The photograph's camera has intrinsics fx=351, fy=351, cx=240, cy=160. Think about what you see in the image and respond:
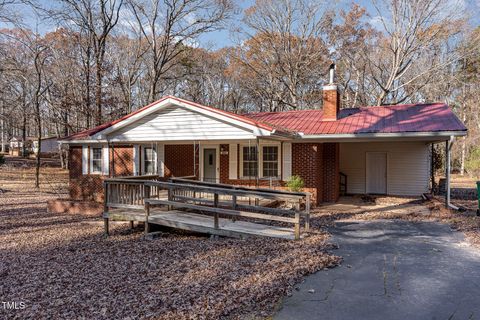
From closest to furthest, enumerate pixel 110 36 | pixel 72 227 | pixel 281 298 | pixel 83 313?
pixel 83 313 → pixel 281 298 → pixel 72 227 → pixel 110 36

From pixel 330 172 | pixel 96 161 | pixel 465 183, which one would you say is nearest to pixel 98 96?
pixel 96 161

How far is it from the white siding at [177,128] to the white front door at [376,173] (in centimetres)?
779

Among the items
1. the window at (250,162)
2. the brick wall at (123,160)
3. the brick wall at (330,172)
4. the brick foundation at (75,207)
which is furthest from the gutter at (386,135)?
the brick foundation at (75,207)

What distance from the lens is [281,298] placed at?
4480 millimetres

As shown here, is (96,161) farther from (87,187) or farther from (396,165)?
(396,165)

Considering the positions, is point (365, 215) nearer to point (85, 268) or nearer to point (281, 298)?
point (281, 298)

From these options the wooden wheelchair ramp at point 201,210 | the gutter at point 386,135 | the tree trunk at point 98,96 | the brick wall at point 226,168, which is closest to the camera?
the wooden wheelchair ramp at point 201,210

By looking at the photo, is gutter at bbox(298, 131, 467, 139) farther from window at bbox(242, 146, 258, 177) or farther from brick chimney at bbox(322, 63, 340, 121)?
window at bbox(242, 146, 258, 177)

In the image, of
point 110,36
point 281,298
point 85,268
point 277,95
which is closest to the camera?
point 281,298

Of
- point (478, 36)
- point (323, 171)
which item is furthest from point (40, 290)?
point (478, 36)

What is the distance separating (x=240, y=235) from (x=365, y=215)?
5.22 meters

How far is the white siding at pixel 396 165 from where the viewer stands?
606 inches

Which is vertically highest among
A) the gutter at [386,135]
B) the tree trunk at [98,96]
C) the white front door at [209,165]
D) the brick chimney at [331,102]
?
the tree trunk at [98,96]

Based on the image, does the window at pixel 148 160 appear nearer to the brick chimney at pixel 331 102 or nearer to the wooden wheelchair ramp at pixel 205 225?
the wooden wheelchair ramp at pixel 205 225
